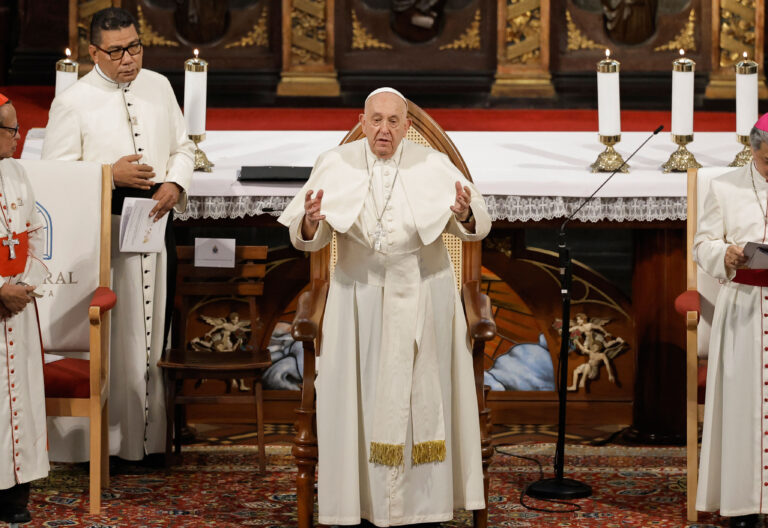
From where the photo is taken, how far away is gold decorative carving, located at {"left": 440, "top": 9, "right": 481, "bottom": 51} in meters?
9.53

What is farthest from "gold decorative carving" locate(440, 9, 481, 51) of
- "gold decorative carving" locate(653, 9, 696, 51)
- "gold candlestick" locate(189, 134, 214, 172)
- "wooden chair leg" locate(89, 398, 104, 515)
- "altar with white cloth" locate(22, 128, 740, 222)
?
"wooden chair leg" locate(89, 398, 104, 515)

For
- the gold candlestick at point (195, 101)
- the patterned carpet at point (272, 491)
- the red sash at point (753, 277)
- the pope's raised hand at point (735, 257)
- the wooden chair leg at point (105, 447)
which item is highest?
the gold candlestick at point (195, 101)

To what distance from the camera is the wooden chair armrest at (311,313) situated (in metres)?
4.82

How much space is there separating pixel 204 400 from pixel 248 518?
2.72 feet

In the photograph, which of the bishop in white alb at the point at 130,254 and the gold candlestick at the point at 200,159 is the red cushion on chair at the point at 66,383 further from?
the gold candlestick at the point at 200,159

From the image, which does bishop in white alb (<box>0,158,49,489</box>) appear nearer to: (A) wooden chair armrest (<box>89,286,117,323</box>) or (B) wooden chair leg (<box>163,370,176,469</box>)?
(A) wooden chair armrest (<box>89,286,117,323</box>)

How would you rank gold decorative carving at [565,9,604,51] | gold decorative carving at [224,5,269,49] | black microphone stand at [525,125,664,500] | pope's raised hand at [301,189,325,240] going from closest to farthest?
pope's raised hand at [301,189,325,240]
black microphone stand at [525,125,664,500]
gold decorative carving at [565,9,604,51]
gold decorative carving at [224,5,269,49]

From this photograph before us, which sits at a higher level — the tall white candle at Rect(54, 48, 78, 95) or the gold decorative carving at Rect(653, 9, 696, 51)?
the gold decorative carving at Rect(653, 9, 696, 51)

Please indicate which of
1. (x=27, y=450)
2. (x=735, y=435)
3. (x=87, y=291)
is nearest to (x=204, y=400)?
(x=87, y=291)

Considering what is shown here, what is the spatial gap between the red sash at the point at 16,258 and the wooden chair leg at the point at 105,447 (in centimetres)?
94

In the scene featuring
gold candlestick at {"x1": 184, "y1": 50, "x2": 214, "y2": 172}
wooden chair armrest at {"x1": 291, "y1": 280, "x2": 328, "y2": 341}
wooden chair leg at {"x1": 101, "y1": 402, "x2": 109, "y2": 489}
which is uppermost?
gold candlestick at {"x1": 184, "y1": 50, "x2": 214, "y2": 172}

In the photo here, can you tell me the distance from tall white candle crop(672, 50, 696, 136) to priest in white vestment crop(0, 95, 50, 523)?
9.82ft

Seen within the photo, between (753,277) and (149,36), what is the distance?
5.71 m

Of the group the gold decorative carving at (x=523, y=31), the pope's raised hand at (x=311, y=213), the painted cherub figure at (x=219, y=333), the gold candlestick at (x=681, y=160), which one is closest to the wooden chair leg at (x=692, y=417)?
the gold candlestick at (x=681, y=160)
